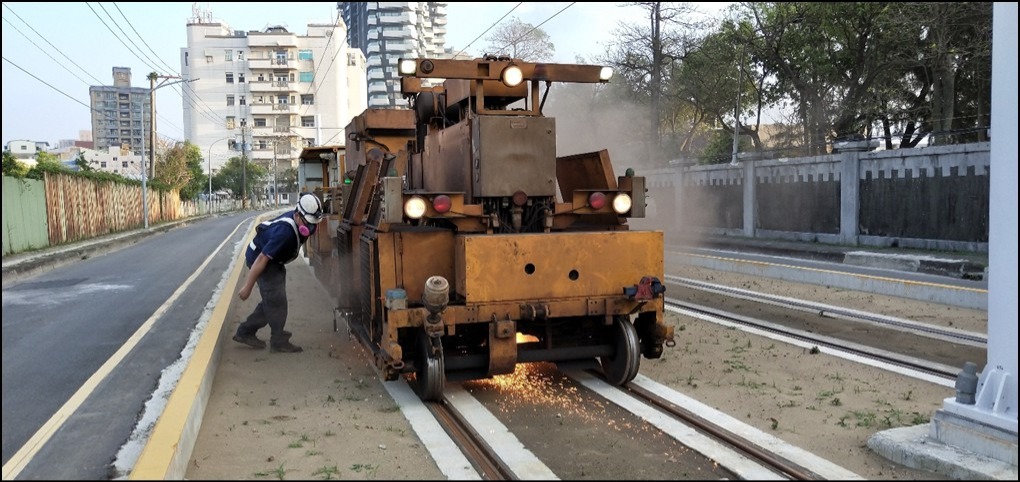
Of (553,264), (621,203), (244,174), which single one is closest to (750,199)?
(621,203)

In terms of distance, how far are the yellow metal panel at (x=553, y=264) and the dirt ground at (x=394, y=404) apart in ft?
3.75

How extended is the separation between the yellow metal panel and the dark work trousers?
9.28 ft

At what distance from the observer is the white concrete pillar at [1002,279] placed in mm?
4590

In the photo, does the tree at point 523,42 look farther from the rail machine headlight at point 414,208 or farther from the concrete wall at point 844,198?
the rail machine headlight at point 414,208

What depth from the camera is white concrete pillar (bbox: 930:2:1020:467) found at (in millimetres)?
4590

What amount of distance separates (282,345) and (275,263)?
89 centimetres

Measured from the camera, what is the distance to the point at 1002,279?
185 inches

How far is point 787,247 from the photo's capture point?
21156 millimetres

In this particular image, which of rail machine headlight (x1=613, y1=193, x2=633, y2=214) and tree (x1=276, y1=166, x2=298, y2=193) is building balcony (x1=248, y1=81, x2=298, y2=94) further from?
rail machine headlight (x1=613, y1=193, x2=633, y2=214)

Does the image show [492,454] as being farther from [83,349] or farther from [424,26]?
[424,26]

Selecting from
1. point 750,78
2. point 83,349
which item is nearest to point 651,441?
point 83,349

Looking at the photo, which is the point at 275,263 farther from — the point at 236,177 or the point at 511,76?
the point at 236,177

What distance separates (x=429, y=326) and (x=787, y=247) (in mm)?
17139

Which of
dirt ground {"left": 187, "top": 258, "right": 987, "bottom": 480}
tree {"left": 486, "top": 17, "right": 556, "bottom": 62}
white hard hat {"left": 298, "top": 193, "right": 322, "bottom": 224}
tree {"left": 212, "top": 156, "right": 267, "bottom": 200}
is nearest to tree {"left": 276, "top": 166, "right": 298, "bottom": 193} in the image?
tree {"left": 212, "top": 156, "right": 267, "bottom": 200}
